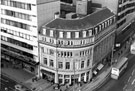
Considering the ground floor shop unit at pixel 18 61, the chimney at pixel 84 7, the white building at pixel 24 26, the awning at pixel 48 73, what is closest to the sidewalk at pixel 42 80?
the ground floor shop unit at pixel 18 61

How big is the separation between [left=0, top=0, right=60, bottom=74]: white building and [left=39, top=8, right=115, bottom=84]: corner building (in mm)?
3887

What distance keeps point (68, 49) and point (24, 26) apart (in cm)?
2066

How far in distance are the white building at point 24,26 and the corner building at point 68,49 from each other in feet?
12.8

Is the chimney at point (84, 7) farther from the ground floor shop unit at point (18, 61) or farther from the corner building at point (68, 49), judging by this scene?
the ground floor shop unit at point (18, 61)

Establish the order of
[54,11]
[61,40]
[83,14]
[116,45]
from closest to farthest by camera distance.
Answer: [61,40] → [54,11] → [83,14] → [116,45]

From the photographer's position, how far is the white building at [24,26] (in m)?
78.8

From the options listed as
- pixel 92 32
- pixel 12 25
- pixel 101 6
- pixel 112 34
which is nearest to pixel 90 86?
pixel 92 32

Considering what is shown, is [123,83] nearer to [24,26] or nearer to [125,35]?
[24,26]

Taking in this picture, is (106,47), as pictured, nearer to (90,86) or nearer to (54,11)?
(90,86)

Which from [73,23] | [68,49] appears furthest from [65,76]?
[73,23]

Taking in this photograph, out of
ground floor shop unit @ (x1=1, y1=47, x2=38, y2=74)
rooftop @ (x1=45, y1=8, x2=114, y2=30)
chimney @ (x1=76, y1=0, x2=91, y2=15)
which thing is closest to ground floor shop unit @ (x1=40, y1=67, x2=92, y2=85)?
ground floor shop unit @ (x1=1, y1=47, x2=38, y2=74)

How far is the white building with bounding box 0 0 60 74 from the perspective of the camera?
78.8m

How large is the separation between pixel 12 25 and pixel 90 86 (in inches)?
1556

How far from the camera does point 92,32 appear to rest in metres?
78.2
